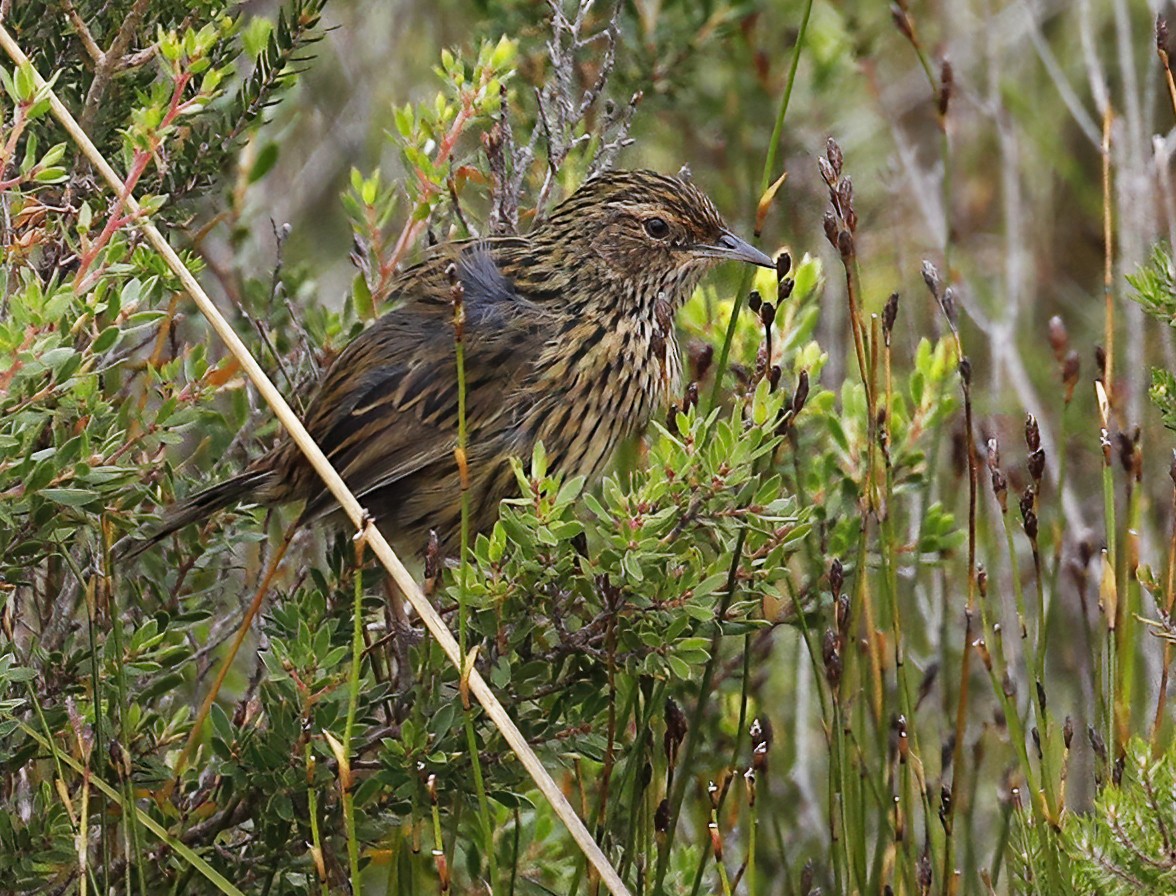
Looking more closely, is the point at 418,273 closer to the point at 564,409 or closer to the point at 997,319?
the point at 564,409

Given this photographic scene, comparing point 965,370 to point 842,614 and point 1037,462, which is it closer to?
point 1037,462

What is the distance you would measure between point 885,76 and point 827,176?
16.6 ft

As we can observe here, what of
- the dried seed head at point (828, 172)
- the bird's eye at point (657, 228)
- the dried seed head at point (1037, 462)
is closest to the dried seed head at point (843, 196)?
the dried seed head at point (828, 172)

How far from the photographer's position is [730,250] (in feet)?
12.1

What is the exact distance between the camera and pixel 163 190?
3.37 metres

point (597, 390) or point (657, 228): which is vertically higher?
point (657, 228)

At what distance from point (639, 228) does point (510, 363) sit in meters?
0.50

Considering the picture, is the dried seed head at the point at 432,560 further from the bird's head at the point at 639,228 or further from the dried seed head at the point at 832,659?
the bird's head at the point at 639,228

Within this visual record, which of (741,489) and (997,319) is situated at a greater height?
(997,319)

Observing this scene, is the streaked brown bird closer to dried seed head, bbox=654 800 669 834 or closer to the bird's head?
the bird's head

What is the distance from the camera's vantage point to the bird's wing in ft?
11.8

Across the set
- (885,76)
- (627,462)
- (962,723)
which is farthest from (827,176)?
(885,76)

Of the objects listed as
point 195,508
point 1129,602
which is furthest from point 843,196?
point 195,508

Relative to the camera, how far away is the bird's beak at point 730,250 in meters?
3.52
